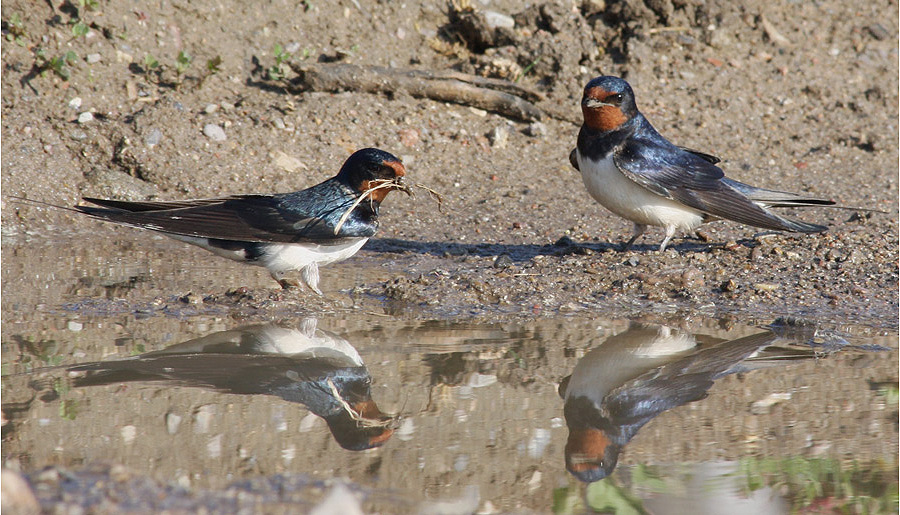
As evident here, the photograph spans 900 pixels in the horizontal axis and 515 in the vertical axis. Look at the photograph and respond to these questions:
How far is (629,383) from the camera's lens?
3.74 metres

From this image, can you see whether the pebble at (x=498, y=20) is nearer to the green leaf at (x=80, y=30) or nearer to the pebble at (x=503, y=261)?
the pebble at (x=503, y=261)

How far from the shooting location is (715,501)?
108 inches

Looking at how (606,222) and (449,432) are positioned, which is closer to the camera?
(449,432)

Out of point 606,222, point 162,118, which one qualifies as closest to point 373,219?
point 606,222

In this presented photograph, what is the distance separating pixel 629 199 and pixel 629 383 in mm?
1860

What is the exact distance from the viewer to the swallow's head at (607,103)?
5.46 metres

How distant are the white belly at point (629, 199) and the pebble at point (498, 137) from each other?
6.29 feet

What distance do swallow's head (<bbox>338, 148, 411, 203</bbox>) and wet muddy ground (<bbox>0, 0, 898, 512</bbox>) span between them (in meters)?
0.49

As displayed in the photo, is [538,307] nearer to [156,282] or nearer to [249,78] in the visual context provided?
[156,282]

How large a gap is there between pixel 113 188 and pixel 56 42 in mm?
1330

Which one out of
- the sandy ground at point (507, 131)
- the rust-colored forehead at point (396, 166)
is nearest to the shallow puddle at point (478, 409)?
the sandy ground at point (507, 131)

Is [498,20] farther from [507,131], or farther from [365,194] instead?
[365,194]

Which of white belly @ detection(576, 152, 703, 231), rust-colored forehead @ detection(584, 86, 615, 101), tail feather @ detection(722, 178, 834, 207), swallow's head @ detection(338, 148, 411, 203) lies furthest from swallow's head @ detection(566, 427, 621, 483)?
tail feather @ detection(722, 178, 834, 207)

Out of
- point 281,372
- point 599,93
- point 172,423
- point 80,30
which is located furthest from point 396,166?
point 80,30
